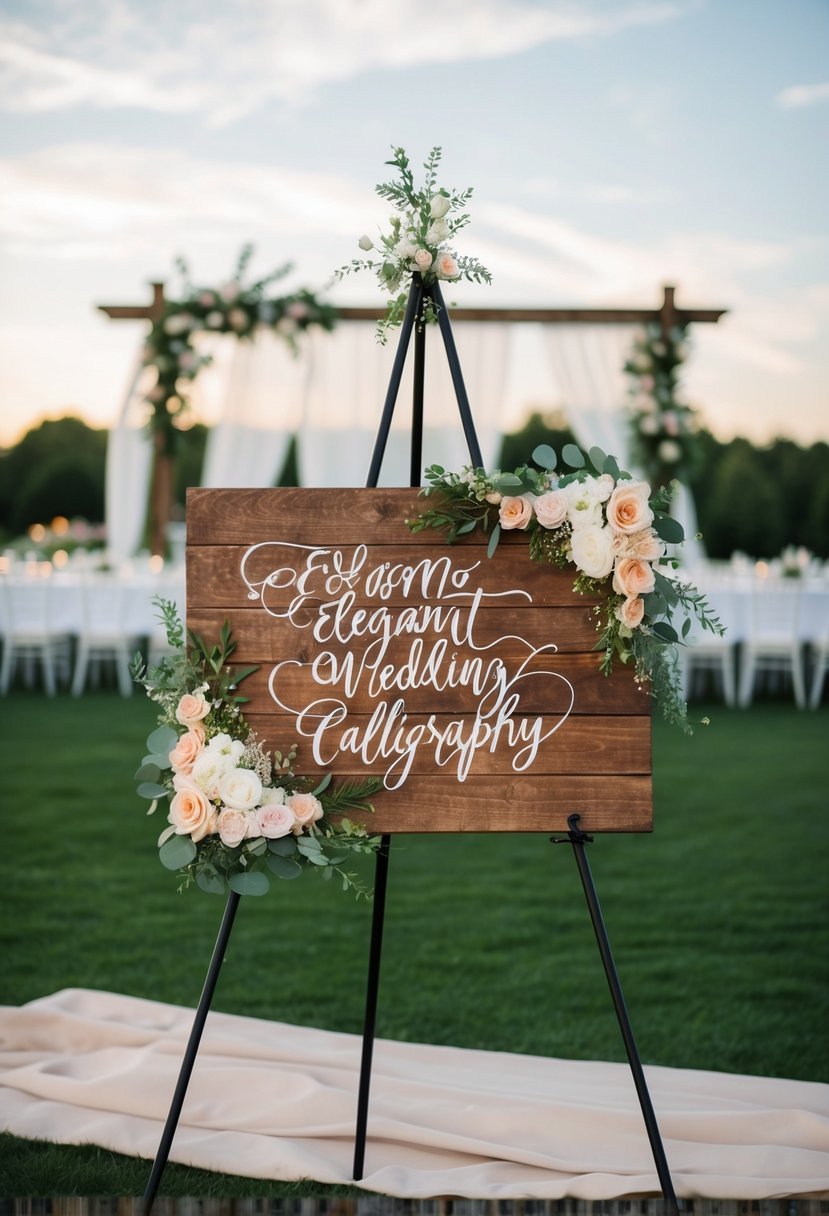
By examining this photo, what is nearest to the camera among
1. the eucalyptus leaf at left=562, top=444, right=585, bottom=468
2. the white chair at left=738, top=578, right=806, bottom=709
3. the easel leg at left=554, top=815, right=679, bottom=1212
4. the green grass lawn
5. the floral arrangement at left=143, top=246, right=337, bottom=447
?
the easel leg at left=554, top=815, right=679, bottom=1212

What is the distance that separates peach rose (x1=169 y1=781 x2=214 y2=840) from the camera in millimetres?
1616

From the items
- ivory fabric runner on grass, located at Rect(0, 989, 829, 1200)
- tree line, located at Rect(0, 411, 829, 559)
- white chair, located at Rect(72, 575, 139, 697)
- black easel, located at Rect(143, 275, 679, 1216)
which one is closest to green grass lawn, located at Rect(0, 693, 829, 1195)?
ivory fabric runner on grass, located at Rect(0, 989, 829, 1200)

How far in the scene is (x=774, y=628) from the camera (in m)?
8.02

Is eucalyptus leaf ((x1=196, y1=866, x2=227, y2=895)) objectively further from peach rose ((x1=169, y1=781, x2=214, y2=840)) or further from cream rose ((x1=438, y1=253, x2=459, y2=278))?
cream rose ((x1=438, y1=253, x2=459, y2=278))

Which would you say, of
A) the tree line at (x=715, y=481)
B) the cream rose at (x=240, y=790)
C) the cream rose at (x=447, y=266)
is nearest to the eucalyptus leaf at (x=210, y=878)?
the cream rose at (x=240, y=790)

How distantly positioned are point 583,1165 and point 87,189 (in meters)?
8.34

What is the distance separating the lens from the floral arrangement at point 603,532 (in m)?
1.64

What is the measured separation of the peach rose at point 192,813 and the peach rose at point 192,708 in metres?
0.10

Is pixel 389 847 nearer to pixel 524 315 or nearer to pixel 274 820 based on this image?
pixel 274 820

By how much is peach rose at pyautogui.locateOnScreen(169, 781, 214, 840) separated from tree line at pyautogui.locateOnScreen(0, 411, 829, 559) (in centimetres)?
1201

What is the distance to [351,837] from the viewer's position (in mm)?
1651

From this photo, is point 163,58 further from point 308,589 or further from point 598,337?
point 308,589

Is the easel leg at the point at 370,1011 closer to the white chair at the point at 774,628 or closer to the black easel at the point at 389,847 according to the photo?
the black easel at the point at 389,847

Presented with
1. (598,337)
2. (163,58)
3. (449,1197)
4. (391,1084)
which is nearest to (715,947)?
(391,1084)
